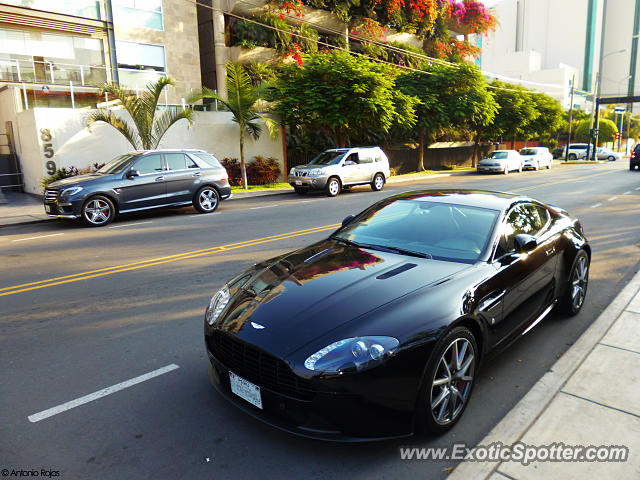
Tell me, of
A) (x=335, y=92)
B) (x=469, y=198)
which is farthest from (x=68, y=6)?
(x=469, y=198)

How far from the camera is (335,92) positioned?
20.7m

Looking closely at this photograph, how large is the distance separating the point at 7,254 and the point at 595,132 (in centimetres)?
5662

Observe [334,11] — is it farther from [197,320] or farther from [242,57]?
[197,320]

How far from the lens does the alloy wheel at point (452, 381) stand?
3.09m

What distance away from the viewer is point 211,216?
43.1 feet

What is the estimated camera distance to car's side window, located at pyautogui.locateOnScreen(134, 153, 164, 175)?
1261 centimetres

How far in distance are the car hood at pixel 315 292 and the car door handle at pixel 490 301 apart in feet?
1.03

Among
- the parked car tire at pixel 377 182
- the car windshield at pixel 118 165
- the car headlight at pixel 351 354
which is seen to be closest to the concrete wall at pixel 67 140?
the car windshield at pixel 118 165

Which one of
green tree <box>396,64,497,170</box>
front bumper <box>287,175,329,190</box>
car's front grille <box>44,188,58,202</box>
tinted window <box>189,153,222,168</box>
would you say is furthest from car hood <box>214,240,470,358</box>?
green tree <box>396,64,497,170</box>

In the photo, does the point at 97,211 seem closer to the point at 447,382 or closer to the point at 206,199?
the point at 206,199

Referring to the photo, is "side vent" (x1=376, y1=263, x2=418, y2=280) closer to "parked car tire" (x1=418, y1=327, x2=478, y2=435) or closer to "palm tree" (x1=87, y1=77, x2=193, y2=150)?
"parked car tire" (x1=418, y1=327, x2=478, y2=435)

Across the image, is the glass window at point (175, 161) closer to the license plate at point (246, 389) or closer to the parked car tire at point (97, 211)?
the parked car tire at point (97, 211)

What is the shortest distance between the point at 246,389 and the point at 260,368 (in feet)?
0.71

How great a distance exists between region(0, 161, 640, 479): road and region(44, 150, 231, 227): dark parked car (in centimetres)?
249
